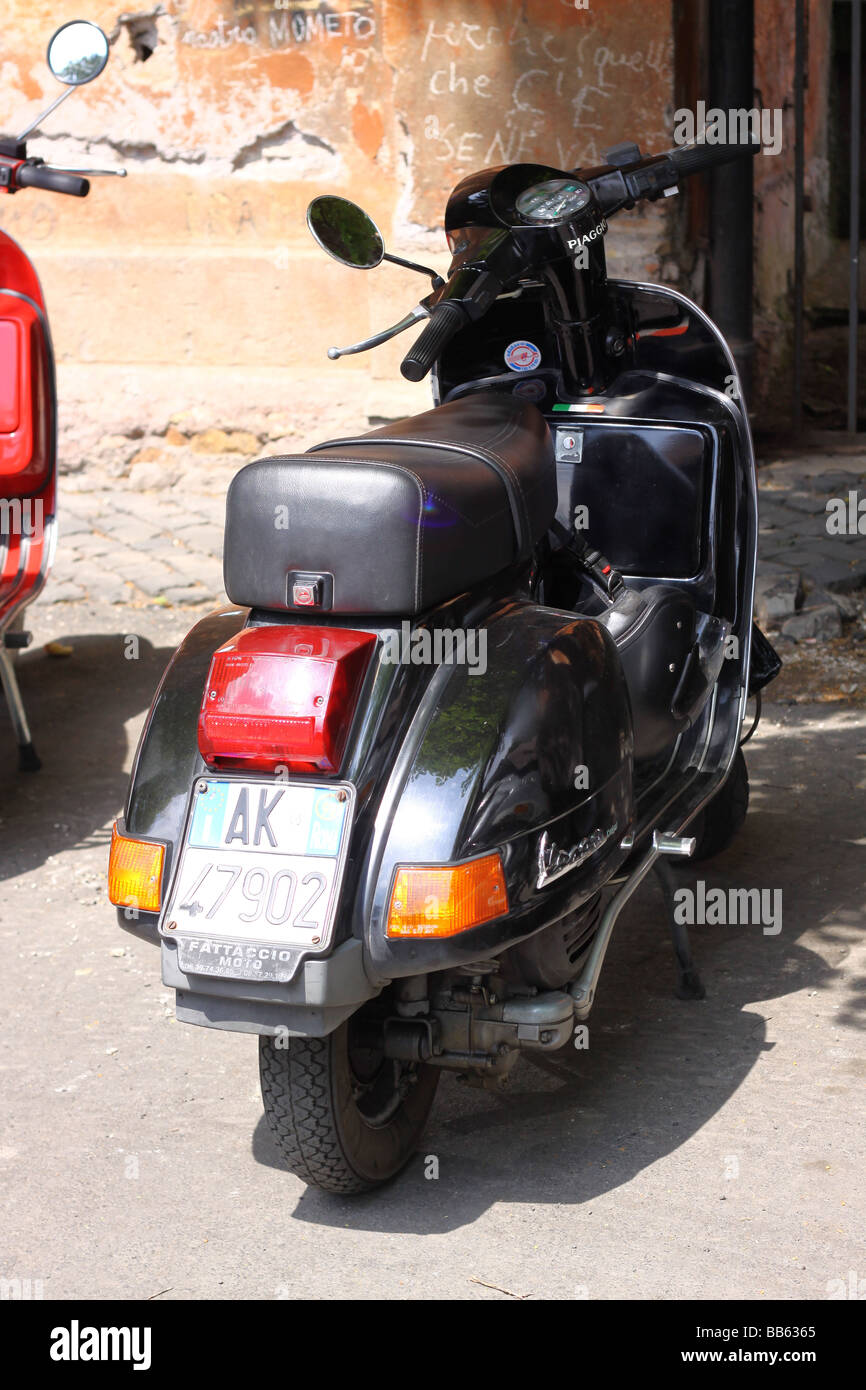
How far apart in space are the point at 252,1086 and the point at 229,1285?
653 millimetres

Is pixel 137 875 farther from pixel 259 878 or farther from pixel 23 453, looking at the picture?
pixel 23 453

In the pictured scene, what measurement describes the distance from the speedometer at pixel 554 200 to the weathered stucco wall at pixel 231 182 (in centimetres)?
377

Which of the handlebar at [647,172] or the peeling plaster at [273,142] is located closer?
the handlebar at [647,172]

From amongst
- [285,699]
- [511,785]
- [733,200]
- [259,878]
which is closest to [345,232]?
[285,699]

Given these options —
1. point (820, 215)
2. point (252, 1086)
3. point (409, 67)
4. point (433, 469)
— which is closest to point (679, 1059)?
point (252, 1086)

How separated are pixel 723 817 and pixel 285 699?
6.11ft

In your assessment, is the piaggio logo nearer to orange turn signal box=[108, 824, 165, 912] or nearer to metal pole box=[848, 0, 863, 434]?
orange turn signal box=[108, 824, 165, 912]

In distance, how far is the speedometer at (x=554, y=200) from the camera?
312cm

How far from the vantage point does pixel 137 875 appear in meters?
2.49

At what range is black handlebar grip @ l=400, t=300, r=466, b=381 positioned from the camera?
2807 mm

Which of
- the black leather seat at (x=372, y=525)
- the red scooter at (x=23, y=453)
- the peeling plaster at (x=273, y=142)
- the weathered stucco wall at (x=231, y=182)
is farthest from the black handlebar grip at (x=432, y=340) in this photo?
the peeling plaster at (x=273, y=142)

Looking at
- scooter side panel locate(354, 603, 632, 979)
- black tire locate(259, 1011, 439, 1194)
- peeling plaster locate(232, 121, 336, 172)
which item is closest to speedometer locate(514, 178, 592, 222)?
scooter side panel locate(354, 603, 632, 979)

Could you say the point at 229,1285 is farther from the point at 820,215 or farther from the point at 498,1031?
the point at 820,215

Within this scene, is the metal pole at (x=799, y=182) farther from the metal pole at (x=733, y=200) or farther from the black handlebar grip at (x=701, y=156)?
the black handlebar grip at (x=701, y=156)
